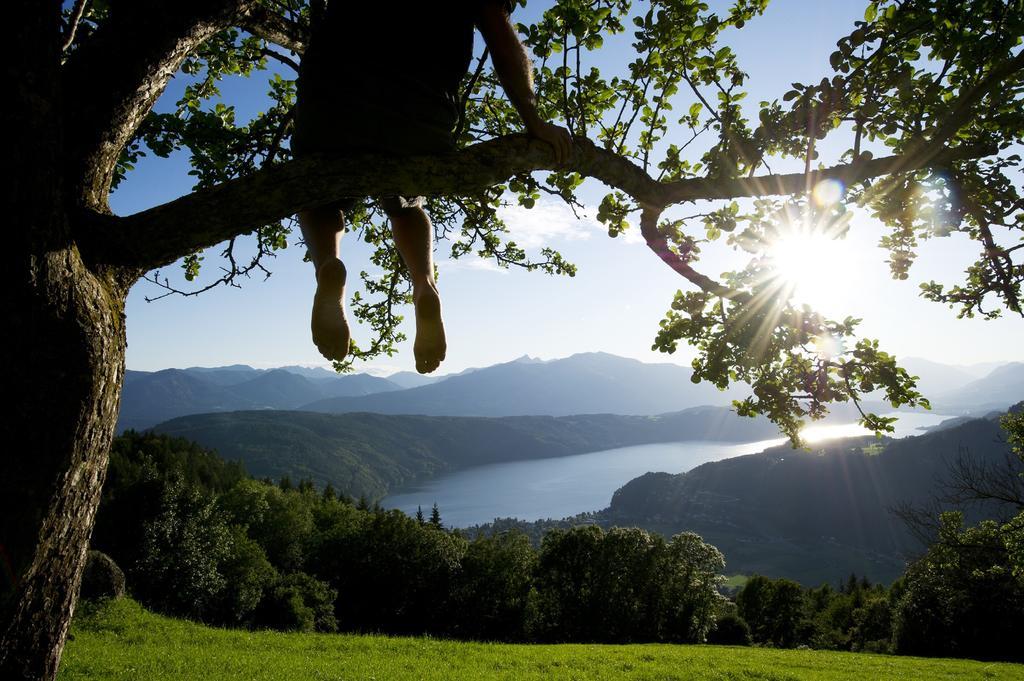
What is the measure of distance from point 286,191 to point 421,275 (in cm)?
103

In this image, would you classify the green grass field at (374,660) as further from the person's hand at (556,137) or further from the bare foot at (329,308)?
the person's hand at (556,137)

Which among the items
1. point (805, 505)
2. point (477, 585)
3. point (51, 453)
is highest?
point (51, 453)

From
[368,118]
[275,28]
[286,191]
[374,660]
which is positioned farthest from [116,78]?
[374,660]

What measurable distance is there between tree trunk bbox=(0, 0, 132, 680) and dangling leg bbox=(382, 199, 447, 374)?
1.42 meters

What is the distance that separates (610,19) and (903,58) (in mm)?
2042

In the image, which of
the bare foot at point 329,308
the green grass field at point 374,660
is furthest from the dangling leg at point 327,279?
the green grass field at point 374,660

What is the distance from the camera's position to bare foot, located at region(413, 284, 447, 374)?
283cm

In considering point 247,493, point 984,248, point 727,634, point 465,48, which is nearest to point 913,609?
point 727,634

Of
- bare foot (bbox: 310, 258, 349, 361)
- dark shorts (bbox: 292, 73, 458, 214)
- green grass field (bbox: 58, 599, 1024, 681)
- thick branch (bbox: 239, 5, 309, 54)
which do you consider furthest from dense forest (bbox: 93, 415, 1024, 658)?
thick branch (bbox: 239, 5, 309, 54)

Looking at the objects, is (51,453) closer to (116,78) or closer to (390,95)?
(116,78)

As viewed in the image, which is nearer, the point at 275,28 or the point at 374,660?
the point at 275,28

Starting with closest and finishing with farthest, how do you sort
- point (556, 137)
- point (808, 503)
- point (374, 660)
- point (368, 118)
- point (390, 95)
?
1. point (368, 118)
2. point (390, 95)
3. point (556, 137)
4. point (374, 660)
5. point (808, 503)

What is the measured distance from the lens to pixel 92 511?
164 centimetres

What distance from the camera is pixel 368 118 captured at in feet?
7.16
